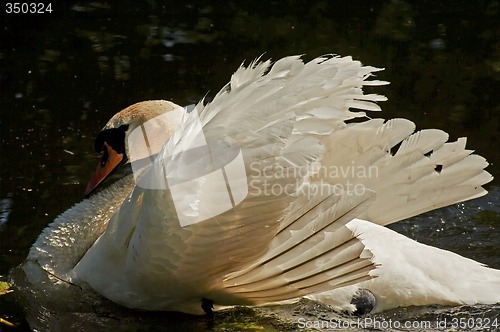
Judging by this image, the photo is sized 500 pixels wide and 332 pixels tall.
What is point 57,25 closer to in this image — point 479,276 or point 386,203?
point 386,203

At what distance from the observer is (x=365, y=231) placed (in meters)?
5.28

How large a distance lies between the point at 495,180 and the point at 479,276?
5.23ft

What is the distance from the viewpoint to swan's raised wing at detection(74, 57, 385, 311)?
13.9 feet

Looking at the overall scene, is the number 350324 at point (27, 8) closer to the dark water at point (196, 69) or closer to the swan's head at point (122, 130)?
the dark water at point (196, 69)

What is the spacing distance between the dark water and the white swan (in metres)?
0.65

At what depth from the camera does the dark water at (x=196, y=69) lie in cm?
632

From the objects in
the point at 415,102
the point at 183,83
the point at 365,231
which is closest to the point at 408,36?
the point at 415,102

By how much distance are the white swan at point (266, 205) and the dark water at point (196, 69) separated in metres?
0.65

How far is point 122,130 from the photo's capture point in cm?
557
